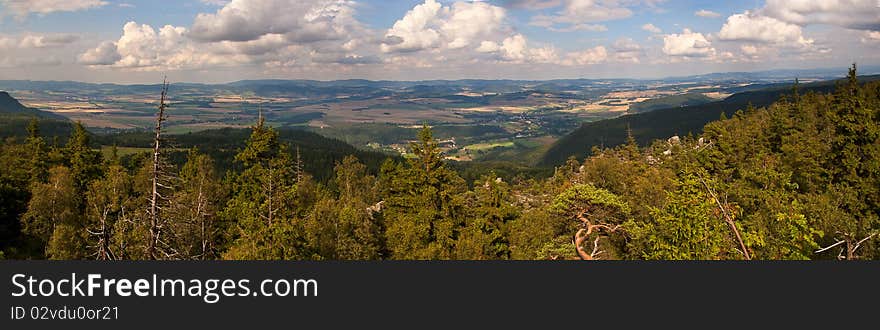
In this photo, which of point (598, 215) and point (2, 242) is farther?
point (2, 242)

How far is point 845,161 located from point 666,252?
2955 centimetres

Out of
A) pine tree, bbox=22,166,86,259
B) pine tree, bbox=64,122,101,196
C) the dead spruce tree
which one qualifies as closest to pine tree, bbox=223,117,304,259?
the dead spruce tree

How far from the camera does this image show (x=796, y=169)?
151 feet

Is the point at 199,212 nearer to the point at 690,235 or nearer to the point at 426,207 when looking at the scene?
the point at 426,207

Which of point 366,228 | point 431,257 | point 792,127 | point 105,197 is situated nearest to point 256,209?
point 366,228

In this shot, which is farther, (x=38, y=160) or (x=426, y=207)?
(x=38, y=160)

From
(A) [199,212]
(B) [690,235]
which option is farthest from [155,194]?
(B) [690,235]

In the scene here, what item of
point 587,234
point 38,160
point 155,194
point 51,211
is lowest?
point 51,211

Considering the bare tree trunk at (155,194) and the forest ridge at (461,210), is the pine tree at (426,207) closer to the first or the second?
the forest ridge at (461,210)

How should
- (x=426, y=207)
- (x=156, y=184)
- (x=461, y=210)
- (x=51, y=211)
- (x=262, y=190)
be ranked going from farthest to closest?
(x=51, y=211) < (x=461, y=210) < (x=426, y=207) < (x=262, y=190) < (x=156, y=184)

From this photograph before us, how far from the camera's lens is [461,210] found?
44.9 meters

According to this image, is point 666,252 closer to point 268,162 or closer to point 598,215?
point 598,215

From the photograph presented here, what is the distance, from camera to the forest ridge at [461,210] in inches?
921

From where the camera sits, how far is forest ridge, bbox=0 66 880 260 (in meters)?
23.4
